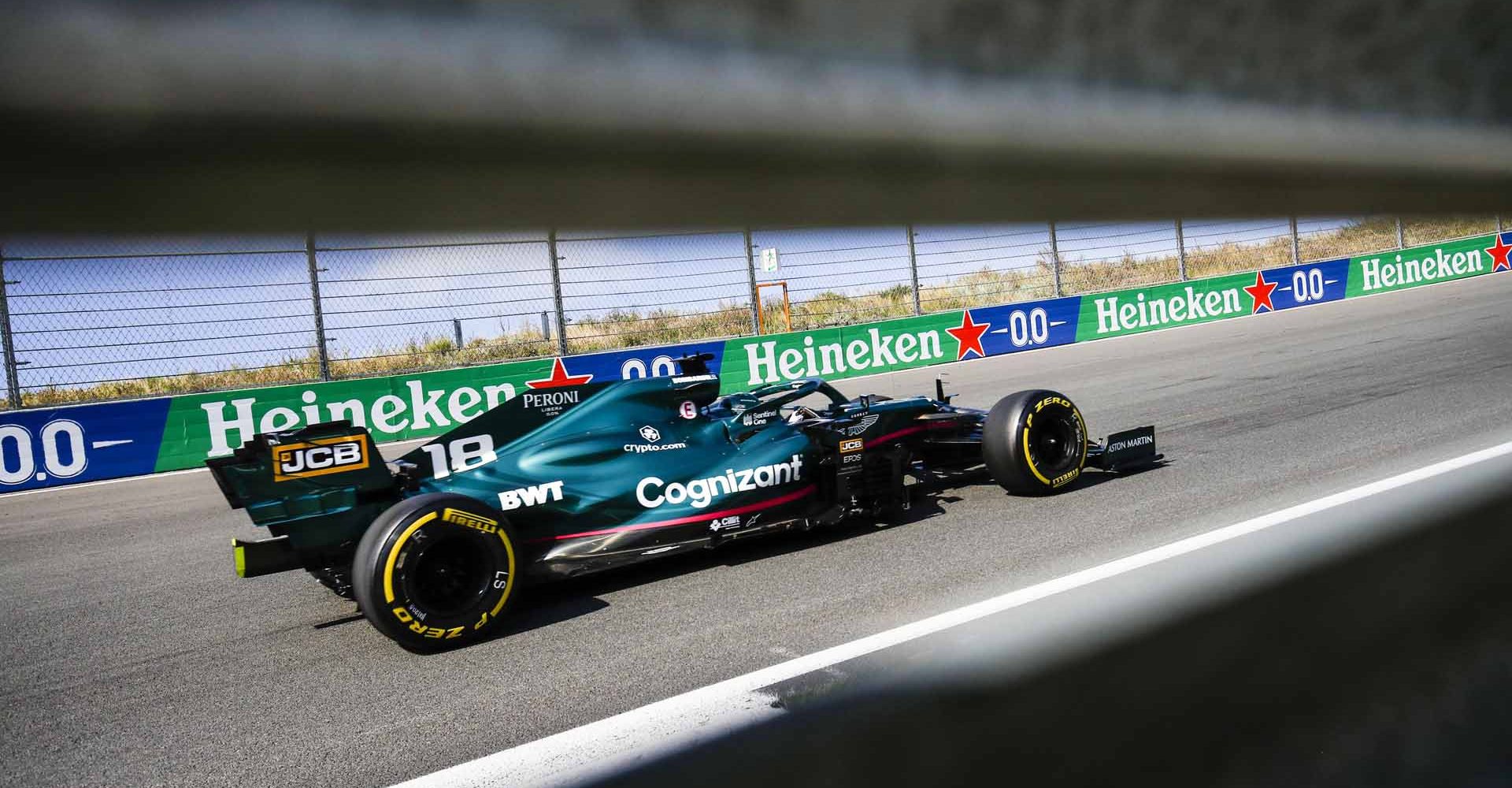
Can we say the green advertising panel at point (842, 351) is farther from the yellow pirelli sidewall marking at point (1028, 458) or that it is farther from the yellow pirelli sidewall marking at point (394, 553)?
the yellow pirelli sidewall marking at point (394, 553)

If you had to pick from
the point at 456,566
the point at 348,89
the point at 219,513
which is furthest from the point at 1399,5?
the point at 219,513

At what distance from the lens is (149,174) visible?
0.37 metres

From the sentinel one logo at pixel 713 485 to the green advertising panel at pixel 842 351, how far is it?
27.6 ft

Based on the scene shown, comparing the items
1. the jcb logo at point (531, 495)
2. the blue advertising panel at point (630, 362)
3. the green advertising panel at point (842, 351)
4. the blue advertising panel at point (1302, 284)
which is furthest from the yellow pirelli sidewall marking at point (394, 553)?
the blue advertising panel at point (1302, 284)

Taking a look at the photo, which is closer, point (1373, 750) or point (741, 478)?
point (1373, 750)

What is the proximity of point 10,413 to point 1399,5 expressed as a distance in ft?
39.4

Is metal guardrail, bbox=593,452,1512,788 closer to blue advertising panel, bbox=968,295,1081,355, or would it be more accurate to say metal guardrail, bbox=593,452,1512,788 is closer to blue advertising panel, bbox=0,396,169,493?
blue advertising panel, bbox=0,396,169,493

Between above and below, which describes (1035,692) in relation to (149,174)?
below

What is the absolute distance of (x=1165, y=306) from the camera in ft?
61.6

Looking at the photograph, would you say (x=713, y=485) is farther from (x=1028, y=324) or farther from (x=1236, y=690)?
(x=1028, y=324)

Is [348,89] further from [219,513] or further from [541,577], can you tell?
[219,513]

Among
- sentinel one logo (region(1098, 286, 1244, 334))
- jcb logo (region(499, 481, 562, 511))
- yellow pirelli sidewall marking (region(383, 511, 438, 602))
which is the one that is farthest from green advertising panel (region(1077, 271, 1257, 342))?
yellow pirelli sidewall marking (region(383, 511, 438, 602))

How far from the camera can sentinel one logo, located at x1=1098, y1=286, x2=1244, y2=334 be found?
59.6 ft

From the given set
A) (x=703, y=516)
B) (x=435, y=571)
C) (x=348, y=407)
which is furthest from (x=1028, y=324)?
(x=435, y=571)
